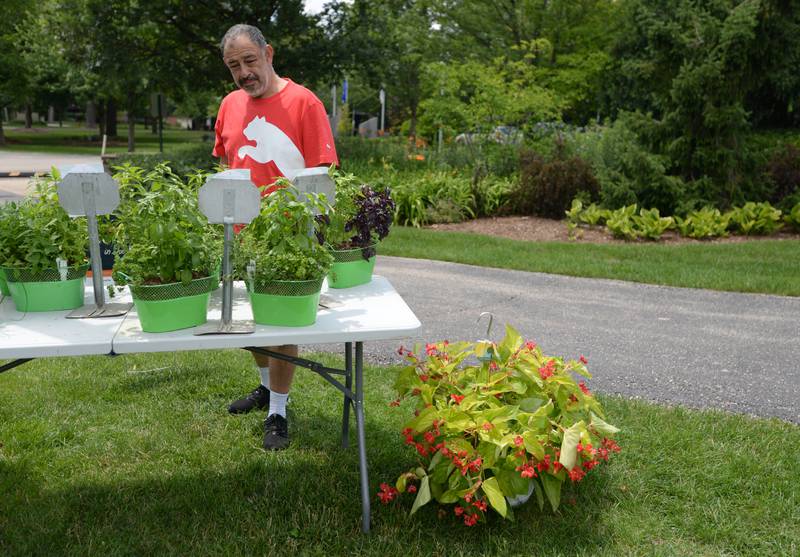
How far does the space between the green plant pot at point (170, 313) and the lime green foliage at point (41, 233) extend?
40cm

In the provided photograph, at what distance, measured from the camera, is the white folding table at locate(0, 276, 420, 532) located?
224 cm

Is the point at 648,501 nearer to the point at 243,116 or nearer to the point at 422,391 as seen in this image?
the point at 422,391

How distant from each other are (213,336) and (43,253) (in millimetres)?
668

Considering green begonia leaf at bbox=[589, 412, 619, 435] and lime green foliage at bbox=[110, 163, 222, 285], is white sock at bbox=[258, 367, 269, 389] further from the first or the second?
green begonia leaf at bbox=[589, 412, 619, 435]

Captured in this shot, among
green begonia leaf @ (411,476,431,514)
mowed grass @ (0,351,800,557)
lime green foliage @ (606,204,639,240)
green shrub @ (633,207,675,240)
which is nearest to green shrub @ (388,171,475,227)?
lime green foliage @ (606,204,639,240)

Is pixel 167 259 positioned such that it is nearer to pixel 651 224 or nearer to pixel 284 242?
pixel 284 242

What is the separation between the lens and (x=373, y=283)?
3.12 m

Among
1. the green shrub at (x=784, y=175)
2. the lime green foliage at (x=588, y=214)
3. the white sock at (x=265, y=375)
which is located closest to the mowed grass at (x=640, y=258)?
the lime green foliage at (x=588, y=214)

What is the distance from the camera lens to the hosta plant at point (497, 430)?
8.41 feet


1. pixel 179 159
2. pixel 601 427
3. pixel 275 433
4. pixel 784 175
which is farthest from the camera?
pixel 179 159

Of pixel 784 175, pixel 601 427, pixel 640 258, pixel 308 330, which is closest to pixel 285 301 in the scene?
pixel 308 330

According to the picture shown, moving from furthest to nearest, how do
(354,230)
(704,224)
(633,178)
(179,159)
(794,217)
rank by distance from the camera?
(179,159) < (633,178) < (794,217) < (704,224) < (354,230)

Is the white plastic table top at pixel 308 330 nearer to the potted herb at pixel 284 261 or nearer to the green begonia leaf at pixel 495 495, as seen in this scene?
the potted herb at pixel 284 261

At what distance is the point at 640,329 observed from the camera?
215 inches
